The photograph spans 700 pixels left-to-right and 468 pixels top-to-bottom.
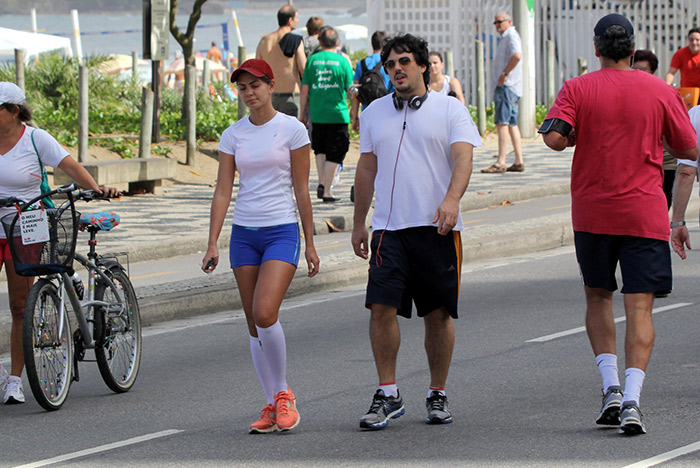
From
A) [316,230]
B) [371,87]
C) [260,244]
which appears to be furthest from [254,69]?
[371,87]

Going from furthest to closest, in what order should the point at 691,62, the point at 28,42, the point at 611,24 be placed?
the point at 28,42 < the point at 691,62 < the point at 611,24

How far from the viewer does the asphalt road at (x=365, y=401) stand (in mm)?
5750

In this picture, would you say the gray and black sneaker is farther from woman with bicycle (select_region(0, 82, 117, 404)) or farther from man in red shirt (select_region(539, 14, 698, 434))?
woman with bicycle (select_region(0, 82, 117, 404))

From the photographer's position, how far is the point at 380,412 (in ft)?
20.2

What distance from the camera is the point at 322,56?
14.8 metres

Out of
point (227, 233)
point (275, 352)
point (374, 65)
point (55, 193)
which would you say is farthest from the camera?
point (374, 65)

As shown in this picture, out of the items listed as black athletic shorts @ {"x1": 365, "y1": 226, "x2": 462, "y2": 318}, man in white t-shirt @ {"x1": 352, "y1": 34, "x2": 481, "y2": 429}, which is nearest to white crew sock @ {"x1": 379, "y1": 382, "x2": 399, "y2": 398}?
man in white t-shirt @ {"x1": 352, "y1": 34, "x2": 481, "y2": 429}

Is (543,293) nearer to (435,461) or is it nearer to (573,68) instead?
(435,461)

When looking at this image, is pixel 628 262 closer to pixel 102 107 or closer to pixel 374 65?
pixel 374 65

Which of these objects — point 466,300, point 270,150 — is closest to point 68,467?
point 270,150

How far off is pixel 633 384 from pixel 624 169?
1.00 metres

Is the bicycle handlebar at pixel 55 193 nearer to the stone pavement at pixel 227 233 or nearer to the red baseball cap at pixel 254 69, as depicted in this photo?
the red baseball cap at pixel 254 69

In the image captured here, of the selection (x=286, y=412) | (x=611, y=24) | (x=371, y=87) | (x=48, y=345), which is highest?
(x=611, y=24)

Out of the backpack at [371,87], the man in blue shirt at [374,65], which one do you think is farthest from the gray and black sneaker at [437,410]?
the man in blue shirt at [374,65]
